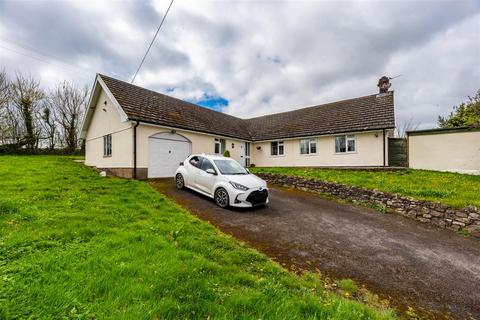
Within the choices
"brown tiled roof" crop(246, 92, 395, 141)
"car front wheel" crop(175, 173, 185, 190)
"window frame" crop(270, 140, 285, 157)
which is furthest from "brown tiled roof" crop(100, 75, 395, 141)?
"car front wheel" crop(175, 173, 185, 190)

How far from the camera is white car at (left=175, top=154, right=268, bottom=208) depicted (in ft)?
25.5

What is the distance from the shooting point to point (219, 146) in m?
18.1

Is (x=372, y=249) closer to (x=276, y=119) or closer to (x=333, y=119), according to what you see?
(x=333, y=119)

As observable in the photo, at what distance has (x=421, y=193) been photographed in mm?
8320

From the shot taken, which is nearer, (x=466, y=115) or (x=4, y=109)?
(x=466, y=115)

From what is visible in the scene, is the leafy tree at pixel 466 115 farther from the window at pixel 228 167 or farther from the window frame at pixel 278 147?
the window at pixel 228 167

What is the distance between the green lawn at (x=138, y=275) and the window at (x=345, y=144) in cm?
1480

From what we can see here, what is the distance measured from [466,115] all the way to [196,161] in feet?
61.3

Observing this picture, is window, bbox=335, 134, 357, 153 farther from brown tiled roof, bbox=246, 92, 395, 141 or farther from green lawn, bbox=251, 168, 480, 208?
green lawn, bbox=251, 168, 480, 208

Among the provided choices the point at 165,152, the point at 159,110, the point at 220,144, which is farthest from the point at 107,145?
the point at 220,144

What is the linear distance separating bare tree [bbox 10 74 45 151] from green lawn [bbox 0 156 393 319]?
29.4 m

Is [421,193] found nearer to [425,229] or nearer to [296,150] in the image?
[425,229]

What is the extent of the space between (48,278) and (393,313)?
451cm

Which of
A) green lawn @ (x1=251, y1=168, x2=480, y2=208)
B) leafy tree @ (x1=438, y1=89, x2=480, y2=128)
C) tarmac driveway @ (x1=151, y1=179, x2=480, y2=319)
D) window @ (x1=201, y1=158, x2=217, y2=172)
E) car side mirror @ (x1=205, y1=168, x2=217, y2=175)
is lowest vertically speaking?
tarmac driveway @ (x1=151, y1=179, x2=480, y2=319)
